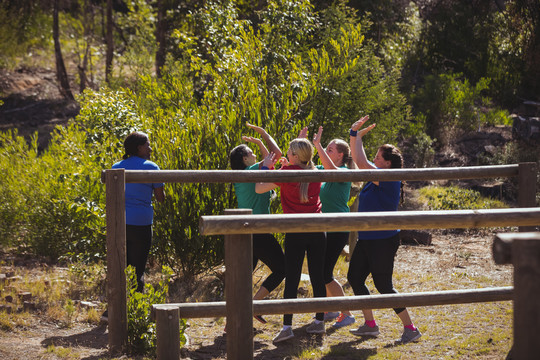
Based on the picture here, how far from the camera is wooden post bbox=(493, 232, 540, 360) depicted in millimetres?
2250

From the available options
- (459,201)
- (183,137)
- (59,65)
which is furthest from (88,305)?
(59,65)

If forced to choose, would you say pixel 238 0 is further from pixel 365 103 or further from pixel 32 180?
pixel 32 180

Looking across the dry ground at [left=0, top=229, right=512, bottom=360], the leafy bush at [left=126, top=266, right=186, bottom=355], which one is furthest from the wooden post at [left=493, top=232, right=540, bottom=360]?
the leafy bush at [left=126, top=266, right=186, bottom=355]

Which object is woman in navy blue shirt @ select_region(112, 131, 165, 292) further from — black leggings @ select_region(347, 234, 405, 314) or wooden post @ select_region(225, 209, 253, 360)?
wooden post @ select_region(225, 209, 253, 360)

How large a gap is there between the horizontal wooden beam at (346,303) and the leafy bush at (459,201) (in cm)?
668

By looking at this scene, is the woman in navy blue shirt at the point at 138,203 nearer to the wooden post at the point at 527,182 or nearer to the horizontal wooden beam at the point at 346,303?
the horizontal wooden beam at the point at 346,303

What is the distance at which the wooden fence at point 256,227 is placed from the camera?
3.42 metres

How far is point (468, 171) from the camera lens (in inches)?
195

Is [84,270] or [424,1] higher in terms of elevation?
[424,1]

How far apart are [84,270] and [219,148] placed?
6.27ft

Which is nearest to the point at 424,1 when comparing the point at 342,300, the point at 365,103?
the point at 365,103

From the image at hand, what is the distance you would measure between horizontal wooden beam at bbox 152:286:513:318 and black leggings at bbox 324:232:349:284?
1446 millimetres

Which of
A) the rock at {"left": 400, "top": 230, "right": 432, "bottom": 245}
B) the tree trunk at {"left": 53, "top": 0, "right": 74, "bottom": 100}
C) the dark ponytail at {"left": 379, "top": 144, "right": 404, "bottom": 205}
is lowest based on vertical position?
the rock at {"left": 400, "top": 230, "right": 432, "bottom": 245}

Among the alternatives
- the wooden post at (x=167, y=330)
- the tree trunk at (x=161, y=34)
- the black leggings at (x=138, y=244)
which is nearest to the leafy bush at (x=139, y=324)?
the black leggings at (x=138, y=244)
